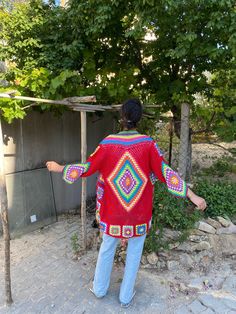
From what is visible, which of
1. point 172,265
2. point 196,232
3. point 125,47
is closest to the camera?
point 172,265

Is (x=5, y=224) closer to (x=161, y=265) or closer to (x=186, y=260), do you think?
(x=161, y=265)

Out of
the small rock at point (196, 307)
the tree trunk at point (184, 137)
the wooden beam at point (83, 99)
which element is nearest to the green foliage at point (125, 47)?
the tree trunk at point (184, 137)

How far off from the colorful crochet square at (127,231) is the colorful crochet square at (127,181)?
0.16 meters

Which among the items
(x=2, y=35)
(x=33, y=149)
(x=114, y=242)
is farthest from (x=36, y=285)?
(x=2, y=35)

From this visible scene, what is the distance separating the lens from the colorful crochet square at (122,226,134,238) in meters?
2.39

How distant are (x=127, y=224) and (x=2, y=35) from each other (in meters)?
2.88

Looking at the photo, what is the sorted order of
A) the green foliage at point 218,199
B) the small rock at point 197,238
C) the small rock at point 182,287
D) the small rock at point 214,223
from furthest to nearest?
the green foliage at point 218,199 → the small rock at point 214,223 → the small rock at point 197,238 → the small rock at point 182,287

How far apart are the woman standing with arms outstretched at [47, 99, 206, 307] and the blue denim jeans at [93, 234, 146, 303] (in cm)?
1

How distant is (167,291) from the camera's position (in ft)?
9.43

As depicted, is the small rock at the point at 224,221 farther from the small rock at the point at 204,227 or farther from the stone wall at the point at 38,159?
the stone wall at the point at 38,159

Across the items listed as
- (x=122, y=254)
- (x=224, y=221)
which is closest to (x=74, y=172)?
(x=122, y=254)

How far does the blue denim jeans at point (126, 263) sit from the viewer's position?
8.22 feet

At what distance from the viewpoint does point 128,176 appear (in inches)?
91.0

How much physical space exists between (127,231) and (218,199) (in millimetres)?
1997
